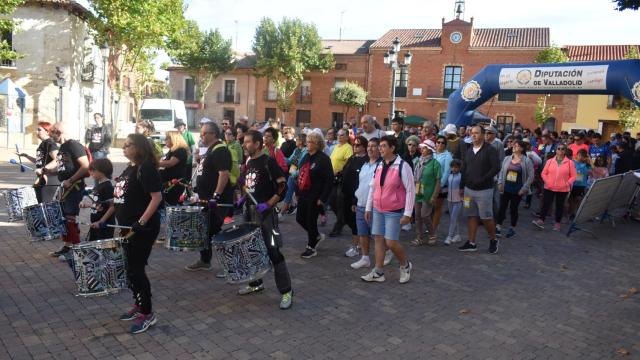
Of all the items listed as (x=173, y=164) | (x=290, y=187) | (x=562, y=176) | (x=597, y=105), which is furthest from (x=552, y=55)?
(x=173, y=164)

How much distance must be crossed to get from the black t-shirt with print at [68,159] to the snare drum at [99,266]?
7.46 feet

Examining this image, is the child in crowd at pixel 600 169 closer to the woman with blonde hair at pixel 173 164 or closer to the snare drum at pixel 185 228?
the woman with blonde hair at pixel 173 164

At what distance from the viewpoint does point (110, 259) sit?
4355 mm

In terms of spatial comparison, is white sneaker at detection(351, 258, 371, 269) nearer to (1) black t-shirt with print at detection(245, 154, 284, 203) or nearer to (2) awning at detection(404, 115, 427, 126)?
(1) black t-shirt with print at detection(245, 154, 284, 203)

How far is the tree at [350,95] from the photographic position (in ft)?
134

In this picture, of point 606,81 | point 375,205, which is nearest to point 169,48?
point 606,81

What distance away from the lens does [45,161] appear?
21.0 feet

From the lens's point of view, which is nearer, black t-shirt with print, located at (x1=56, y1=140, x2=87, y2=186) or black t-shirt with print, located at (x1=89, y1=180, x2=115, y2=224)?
black t-shirt with print, located at (x1=89, y1=180, x2=115, y2=224)

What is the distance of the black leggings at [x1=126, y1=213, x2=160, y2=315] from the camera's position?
4.25 meters

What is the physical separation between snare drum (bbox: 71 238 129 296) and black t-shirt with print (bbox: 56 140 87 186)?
2.27 metres

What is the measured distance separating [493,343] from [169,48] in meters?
26.8

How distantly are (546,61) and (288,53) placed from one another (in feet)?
62.6

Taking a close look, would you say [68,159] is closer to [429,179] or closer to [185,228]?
[185,228]

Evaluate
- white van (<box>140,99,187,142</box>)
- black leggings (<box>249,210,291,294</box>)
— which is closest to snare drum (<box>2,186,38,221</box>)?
black leggings (<box>249,210,291,294</box>)
